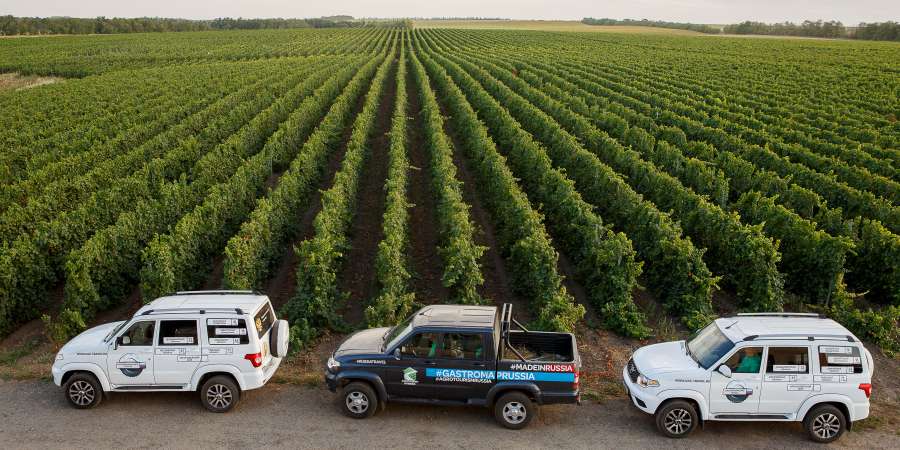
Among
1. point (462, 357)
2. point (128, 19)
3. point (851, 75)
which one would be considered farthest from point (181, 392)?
point (128, 19)

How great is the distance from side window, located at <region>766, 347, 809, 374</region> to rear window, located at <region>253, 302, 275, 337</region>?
8.44 meters

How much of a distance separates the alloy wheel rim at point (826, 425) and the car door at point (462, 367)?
520cm

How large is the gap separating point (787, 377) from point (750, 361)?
61 centimetres

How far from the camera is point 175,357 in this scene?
11180 mm

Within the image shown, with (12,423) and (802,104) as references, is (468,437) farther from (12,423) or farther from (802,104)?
(802,104)

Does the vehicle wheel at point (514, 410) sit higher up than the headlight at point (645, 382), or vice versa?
the headlight at point (645, 382)

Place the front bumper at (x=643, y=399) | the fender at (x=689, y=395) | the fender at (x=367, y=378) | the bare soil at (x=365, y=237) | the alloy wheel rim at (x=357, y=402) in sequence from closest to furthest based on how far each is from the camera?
the fender at (x=689, y=395) < the front bumper at (x=643, y=399) < the fender at (x=367, y=378) < the alloy wheel rim at (x=357, y=402) < the bare soil at (x=365, y=237)

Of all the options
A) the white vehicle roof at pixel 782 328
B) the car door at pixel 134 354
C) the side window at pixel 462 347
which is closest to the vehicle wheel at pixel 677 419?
the white vehicle roof at pixel 782 328

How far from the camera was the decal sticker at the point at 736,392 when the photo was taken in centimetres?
1023

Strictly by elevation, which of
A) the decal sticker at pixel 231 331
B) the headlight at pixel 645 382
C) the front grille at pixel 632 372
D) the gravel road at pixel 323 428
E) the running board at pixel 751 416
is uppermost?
the decal sticker at pixel 231 331

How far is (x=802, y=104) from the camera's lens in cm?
4069

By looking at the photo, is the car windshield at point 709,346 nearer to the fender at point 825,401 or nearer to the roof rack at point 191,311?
the fender at point 825,401

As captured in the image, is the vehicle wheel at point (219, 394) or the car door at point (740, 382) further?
the vehicle wheel at point (219, 394)

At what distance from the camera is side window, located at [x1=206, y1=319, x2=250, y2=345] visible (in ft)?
36.6
